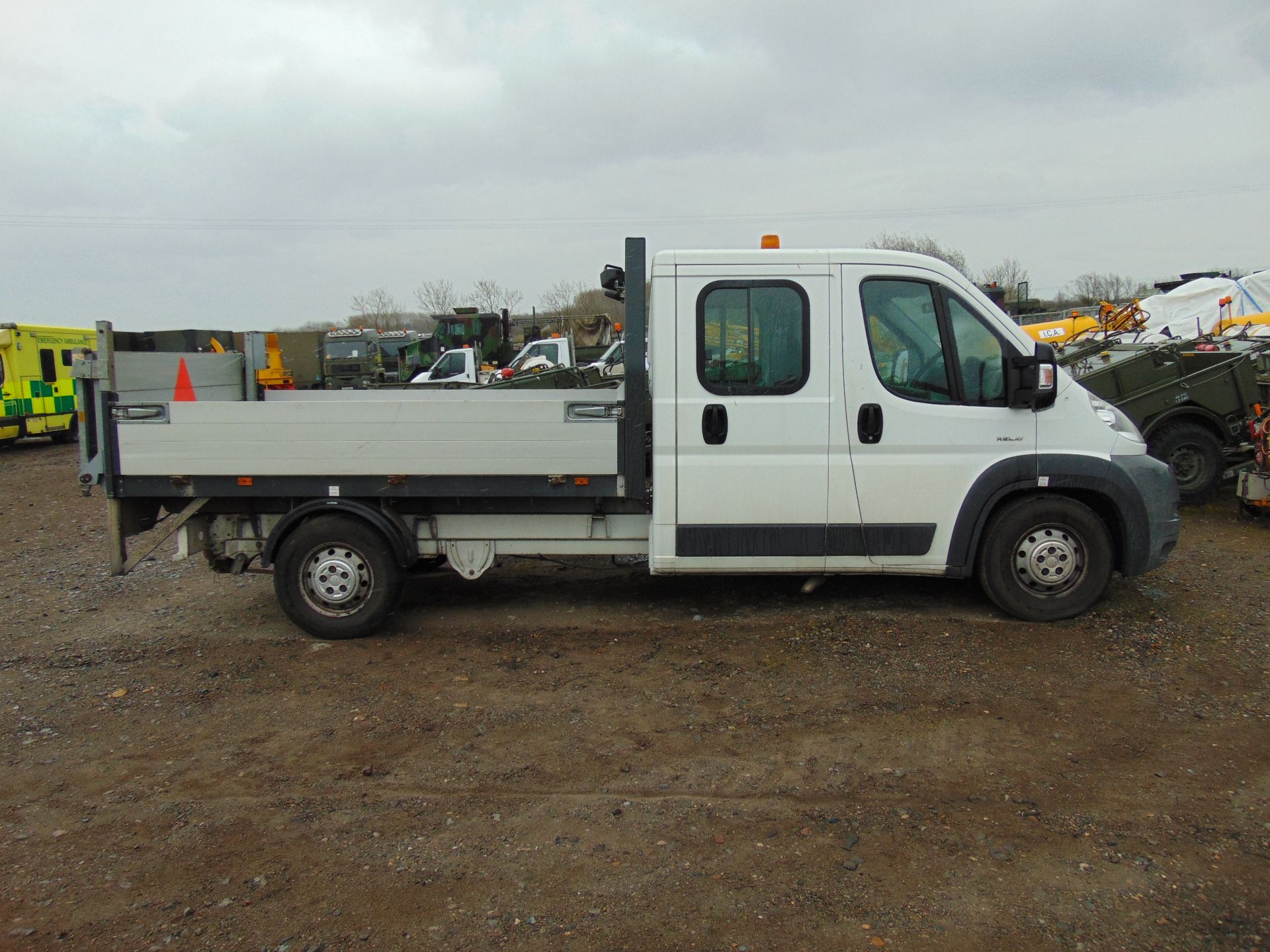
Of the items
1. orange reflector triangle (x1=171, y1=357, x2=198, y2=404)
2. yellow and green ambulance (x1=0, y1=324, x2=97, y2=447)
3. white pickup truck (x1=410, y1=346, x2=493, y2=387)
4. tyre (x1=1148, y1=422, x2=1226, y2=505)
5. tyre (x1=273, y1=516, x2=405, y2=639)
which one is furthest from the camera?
white pickup truck (x1=410, y1=346, x2=493, y2=387)

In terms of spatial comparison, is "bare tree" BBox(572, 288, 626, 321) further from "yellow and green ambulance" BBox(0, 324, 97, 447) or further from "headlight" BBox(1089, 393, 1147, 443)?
"headlight" BBox(1089, 393, 1147, 443)

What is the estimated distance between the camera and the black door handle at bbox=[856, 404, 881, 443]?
18.5ft

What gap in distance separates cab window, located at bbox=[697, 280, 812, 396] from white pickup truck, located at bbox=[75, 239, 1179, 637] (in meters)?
0.01

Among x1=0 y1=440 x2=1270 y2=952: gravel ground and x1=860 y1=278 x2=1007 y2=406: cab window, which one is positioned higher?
x1=860 y1=278 x2=1007 y2=406: cab window

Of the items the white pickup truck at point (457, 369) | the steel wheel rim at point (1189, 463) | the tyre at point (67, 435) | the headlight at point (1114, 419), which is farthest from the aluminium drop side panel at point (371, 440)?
the tyre at point (67, 435)

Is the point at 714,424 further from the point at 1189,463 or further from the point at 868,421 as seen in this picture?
the point at 1189,463

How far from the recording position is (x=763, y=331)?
5.64 metres

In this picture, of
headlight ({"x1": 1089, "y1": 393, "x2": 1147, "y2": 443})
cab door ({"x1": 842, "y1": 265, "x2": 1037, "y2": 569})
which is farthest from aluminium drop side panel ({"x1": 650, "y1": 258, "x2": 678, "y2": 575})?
headlight ({"x1": 1089, "y1": 393, "x2": 1147, "y2": 443})

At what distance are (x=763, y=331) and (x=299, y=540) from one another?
3.23 meters

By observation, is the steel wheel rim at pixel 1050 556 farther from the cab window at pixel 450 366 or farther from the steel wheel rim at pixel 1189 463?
the cab window at pixel 450 366

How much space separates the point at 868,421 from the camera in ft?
18.5

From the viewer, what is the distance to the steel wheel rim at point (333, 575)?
6016mm

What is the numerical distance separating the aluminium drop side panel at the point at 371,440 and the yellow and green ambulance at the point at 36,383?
15.8m

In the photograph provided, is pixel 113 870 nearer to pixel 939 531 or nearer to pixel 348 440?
pixel 348 440
